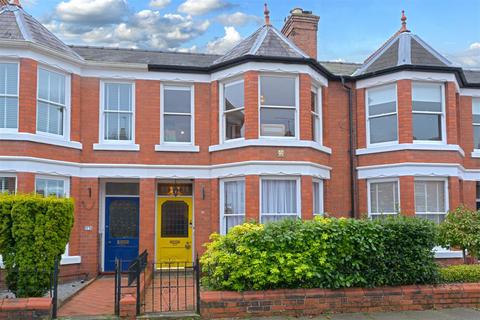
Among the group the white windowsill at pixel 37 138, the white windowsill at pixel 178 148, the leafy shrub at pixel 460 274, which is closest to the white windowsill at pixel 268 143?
the white windowsill at pixel 178 148

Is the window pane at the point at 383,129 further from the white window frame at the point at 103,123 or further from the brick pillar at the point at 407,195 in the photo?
the white window frame at the point at 103,123

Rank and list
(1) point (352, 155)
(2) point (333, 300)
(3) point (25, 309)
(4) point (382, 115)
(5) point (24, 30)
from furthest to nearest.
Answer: (1) point (352, 155), (4) point (382, 115), (5) point (24, 30), (2) point (333, 300), (3) point (25, 309)

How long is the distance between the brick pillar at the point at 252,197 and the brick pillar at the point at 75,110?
4923mm

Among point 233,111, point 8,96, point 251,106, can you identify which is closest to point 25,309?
point 8,96

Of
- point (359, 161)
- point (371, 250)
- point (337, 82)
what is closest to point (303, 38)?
point (337, 82)

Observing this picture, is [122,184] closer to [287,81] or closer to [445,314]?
[287,81]

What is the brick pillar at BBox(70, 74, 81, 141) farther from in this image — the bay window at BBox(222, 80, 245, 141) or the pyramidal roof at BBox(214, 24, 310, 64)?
the pyramidal roof at BBox(214, 24, 310, 64)

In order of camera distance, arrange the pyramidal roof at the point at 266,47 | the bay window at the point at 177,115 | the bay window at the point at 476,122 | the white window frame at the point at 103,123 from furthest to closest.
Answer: the bay window at the point at 476,122 < the bay window at the point at 177,115 < the white window frame at the point at 103,123 < the pyramidal roof at the point at 266,47

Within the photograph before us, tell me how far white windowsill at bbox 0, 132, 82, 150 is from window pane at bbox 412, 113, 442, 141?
32.1 feet

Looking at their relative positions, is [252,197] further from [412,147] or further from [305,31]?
[305,31]

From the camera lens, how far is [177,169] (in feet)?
46.5

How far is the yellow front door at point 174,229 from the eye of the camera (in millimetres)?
14422

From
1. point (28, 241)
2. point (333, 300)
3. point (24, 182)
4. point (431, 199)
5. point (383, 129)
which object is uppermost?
point (383, 129)

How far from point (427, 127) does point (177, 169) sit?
7485 millimetres
